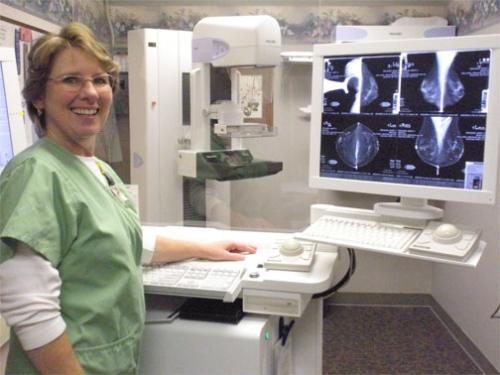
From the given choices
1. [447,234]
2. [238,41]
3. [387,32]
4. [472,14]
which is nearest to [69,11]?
[238,41]

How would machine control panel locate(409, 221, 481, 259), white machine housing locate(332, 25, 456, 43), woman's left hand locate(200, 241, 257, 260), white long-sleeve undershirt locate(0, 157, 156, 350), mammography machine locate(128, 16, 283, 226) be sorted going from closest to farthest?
white long-sleeve undershirt locate(0, 157, 156, 350), machine control panel locate(409, 221, 481, 259), woman's left hand locate(200, 241, 257, 260), mammography machine locate(128, 16, 283, 226), white machine housing locate(332, 25, 456, 43)

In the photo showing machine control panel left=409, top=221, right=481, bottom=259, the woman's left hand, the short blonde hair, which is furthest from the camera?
the woman's left hand

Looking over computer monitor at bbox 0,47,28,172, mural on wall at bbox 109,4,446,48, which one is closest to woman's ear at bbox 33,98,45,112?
computer monitor at bbox 0,47,28,172

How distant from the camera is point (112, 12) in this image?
2.34 m

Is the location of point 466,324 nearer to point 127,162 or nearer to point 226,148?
point 226,148

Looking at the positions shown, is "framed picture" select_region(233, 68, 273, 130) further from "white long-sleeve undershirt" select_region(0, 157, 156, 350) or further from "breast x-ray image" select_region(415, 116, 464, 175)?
"white long-sleeve undershirt" select_region(0, 157, 156, 350)

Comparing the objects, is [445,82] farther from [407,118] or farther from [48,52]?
[48,52]

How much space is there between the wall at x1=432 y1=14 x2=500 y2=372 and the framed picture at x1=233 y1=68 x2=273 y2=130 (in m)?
1.21

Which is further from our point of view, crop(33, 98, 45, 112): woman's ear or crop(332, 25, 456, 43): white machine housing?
crop(332, 25, 456, 43): white machine housing

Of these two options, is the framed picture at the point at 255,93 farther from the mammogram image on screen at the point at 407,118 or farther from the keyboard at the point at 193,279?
the keyboard at the point at 193,279

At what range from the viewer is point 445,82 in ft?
4.18

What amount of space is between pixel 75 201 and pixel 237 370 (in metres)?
0.57

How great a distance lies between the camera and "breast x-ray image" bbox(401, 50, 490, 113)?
124 cm

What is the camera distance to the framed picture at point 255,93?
81.1 inches
